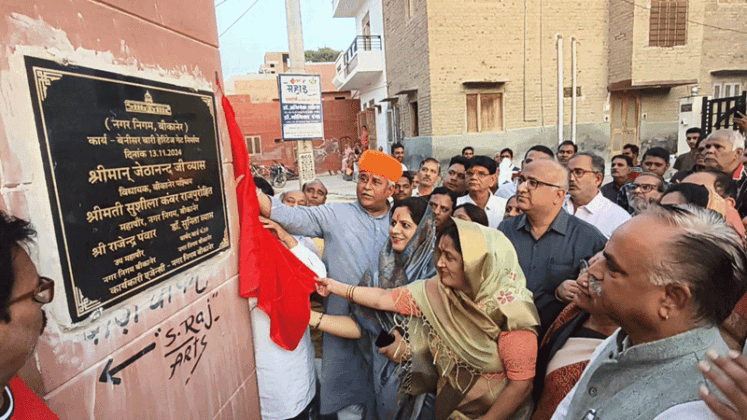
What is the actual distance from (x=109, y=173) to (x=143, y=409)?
0.80 meters

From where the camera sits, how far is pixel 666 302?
1.02 metres

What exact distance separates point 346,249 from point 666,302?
1755 millimetres

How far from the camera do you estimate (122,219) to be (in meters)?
1.29

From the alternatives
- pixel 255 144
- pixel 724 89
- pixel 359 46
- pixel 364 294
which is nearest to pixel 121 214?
pixel 364 294

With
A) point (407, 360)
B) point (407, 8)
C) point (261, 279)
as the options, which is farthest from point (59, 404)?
point (407, 8)

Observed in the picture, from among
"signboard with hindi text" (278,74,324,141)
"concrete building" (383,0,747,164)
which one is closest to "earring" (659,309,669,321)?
"signboard with hindi text" (278,74,324,141)

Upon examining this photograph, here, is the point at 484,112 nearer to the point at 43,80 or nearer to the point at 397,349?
the point at 397,349

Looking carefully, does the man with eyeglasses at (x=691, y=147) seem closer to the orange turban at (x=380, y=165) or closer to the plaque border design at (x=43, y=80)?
the orange turban at (x=380, y=165)

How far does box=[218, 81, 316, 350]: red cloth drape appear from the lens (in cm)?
199

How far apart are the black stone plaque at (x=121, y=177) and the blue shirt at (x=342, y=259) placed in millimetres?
661

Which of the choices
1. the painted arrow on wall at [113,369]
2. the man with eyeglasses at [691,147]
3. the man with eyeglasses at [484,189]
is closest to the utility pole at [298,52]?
the man with eyeglasses at [484,189]

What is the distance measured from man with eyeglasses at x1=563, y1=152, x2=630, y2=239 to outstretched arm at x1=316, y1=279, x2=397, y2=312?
1.97 m

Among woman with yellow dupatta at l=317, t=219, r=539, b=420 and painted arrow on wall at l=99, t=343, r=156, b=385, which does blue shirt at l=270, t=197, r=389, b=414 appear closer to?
woman with yellow dupatta at l=317, t=219, r=539, b=420

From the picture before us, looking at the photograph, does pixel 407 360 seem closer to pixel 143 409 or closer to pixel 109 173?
pixel 143 409
